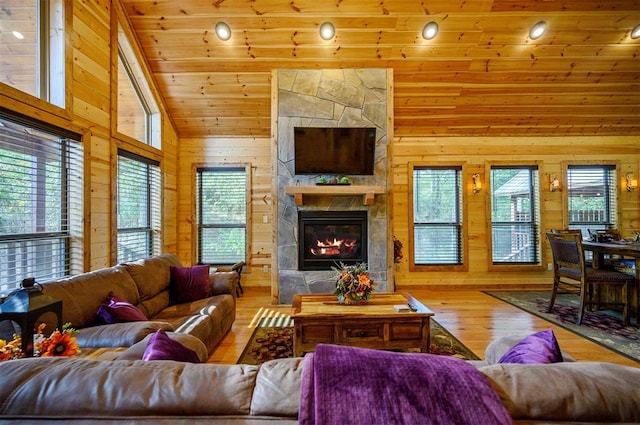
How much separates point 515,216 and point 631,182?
2.13 metres

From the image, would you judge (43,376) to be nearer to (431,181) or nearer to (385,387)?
(385,387)

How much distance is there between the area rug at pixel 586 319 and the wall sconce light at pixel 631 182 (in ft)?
8.07

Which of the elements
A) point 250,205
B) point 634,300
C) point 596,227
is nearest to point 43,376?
point 250,205

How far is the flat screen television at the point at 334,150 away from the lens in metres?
4.25

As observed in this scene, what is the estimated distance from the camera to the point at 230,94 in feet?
15.0

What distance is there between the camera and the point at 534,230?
17.3 feet

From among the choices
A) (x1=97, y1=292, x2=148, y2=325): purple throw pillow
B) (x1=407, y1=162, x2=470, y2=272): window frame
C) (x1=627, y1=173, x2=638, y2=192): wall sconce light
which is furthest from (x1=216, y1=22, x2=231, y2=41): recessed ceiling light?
(x1=627, y1=173, x2=638, y2=192): wall sconce light

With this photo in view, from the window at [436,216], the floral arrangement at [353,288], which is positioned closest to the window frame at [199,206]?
the floral arrangement at [353,288]

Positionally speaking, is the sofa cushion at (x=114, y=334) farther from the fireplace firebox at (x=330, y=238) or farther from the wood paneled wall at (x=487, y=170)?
the wood paneled wall at (x=487, y=170)

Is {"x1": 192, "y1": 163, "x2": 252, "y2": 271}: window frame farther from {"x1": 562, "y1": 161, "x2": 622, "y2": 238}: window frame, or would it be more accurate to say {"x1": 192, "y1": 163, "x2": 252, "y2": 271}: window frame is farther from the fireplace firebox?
{"x1": 562, "y1": 161, "x2": 622, "y2": 238}: window frame

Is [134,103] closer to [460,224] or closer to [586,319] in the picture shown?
[460,224]

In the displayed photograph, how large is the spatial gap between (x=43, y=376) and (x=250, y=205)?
14.8ft

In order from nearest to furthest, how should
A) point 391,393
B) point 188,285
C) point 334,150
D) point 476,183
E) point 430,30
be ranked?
point 391,393
point 188,285
point 430,30
point 334,150
point 476,183

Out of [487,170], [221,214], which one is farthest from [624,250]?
[221,214]
